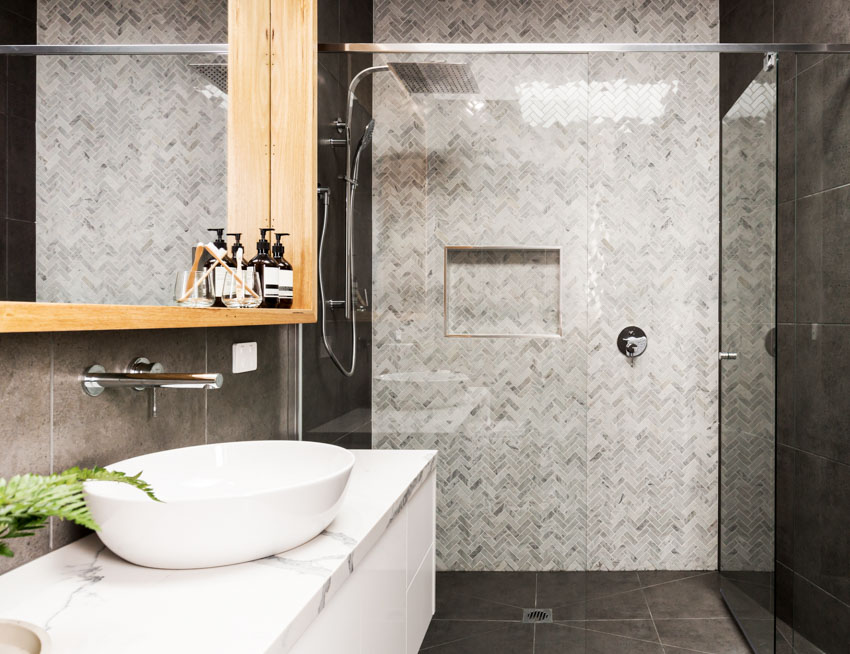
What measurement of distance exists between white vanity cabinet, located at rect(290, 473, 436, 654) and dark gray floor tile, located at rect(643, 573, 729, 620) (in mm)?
1063

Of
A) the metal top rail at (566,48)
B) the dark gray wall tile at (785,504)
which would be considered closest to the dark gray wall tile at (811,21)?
the metal top rail at (566,48)

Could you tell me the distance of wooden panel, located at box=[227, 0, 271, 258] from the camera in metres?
1.57

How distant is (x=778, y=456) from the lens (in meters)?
2.25

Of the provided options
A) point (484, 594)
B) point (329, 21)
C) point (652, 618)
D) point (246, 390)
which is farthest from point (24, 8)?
point (652, 618)

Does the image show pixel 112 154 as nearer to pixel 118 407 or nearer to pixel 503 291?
pixel 118 407

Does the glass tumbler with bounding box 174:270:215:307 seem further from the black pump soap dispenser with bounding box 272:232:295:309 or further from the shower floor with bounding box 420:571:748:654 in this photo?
the shower floor with bounding box 420:571:748:654

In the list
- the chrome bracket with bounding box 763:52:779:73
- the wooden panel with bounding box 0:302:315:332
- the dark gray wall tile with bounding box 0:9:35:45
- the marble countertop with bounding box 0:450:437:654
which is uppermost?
the chrome bracket with bounding box 763:52:779:73

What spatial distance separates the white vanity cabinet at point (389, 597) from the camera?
38.8 inches

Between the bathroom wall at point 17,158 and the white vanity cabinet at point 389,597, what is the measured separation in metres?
0.62

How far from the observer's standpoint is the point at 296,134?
180 cm

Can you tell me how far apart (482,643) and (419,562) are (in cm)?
51

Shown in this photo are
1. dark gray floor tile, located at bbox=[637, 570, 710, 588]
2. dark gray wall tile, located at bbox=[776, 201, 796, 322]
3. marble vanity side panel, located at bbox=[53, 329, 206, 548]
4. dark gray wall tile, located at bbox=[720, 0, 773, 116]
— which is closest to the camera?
marble vanity side panel, located at bbox=[53, 329, 206, 548]

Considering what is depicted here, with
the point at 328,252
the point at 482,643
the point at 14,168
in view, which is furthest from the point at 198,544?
the point at 482,643

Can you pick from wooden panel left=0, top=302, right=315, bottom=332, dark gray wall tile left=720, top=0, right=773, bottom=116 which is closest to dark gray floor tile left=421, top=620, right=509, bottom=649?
wooden panel left=0, top=302, right=315, bottom=332
